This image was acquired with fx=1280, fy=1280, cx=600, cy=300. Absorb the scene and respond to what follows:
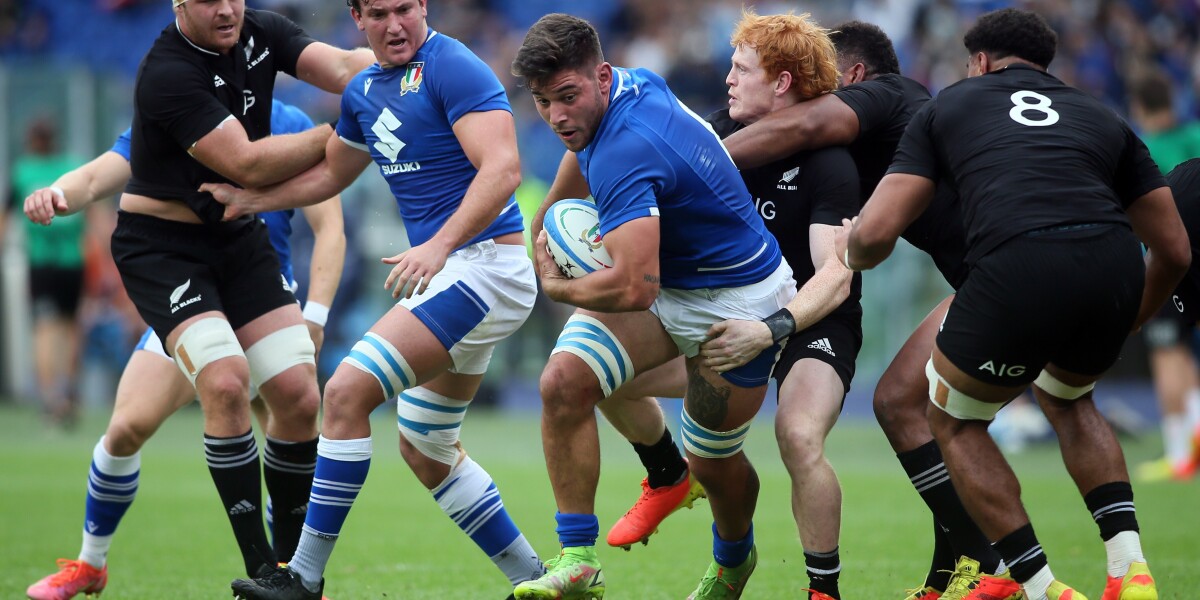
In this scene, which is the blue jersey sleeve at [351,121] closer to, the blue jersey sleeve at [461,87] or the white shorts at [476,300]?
the blue jersey sleeve at [461,87]

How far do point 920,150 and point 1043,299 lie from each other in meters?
0.74

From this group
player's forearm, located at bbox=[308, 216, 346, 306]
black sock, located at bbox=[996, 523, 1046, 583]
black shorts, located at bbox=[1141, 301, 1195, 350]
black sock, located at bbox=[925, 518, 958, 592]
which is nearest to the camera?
black sock, located at bbox=[996, 523, 1046, 583]

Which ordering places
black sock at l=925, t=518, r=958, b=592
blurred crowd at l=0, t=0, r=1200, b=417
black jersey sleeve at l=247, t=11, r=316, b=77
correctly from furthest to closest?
blurred crowd at l=0, t=0, r=1200, b=417 → black jersey sleeve at l=247, t=11, r=316, b=77 → black sock at l=925, t=518, r=958, b=592

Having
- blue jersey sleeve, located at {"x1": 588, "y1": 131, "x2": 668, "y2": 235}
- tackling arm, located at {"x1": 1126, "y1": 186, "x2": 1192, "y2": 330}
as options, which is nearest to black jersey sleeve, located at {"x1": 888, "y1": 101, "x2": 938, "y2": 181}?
Result: tackling arm, located at {"x1": 1126, "y1": 186, "x2": 1192, "y2": 330}

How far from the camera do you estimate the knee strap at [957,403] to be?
4.87 meters

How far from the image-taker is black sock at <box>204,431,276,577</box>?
18.0 feet

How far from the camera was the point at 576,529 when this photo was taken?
507 cm

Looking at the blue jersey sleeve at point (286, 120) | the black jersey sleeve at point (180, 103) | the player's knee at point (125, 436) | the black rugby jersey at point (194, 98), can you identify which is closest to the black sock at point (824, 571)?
the black rugby jersey at point (194, 98)

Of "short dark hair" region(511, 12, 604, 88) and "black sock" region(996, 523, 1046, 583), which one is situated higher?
"short dark hair" region(511, 12, 604, 88)

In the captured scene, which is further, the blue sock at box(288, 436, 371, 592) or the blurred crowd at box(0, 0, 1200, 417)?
the blurred crowd at box(0, 0, 1200, 417)

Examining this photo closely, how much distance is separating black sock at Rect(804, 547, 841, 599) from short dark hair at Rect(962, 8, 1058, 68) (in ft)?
6.83

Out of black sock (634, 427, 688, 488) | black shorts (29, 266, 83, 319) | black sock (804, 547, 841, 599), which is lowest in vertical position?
black shorts (29, 266, 83, 319)

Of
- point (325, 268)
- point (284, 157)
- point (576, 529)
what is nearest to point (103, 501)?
point (325, 268)

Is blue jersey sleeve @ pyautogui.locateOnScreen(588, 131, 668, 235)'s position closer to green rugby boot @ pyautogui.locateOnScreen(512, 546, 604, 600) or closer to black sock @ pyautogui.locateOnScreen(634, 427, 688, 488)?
green rugby boot @ pyautogui.locateOnScreen(512, 546, 604, 600)
